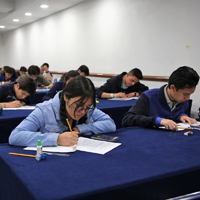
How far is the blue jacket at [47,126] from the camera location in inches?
53.9

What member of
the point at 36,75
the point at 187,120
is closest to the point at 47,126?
the point at 187,120

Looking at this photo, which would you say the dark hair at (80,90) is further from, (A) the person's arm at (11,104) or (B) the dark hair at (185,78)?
(A) the person's arm at (11,104)

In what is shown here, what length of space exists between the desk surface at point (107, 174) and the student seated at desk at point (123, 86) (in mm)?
2248

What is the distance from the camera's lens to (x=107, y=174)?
1029 mm

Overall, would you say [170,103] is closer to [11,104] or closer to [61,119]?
[61,119]

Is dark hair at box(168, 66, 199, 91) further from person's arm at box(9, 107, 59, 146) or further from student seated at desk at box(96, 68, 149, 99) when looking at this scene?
student seated at desk at box(96, 68, 149, 99)

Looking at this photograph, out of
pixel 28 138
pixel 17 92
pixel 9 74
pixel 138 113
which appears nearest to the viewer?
pixel 28 138

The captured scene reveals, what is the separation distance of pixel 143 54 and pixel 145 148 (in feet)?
12.1

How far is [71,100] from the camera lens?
1469mm

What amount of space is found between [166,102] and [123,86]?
1.82 metres

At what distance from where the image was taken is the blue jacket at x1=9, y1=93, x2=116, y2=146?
1.37 meters

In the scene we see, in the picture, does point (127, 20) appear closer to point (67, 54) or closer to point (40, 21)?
point (67, 54)

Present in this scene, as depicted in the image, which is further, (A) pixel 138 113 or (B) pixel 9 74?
(B) pixel 9 74

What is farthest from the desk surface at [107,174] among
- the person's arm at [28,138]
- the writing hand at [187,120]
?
the writing hand at [187,120]
